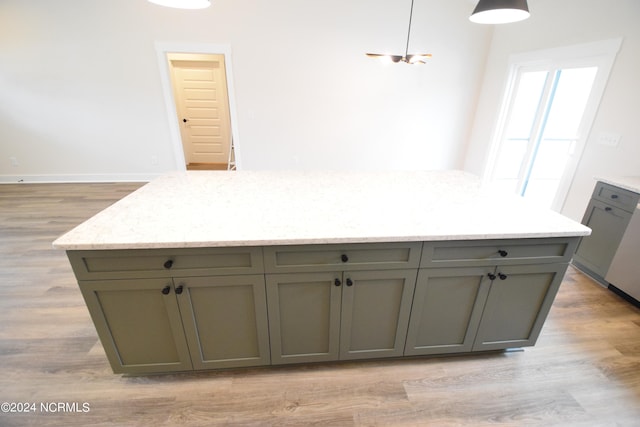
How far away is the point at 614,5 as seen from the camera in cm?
254

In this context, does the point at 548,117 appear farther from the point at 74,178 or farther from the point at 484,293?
the point at 74,178

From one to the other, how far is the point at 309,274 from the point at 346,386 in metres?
0.73

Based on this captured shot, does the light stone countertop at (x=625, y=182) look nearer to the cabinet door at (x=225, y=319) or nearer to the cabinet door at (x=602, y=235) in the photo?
the cabinet door at (x=602, y=235)

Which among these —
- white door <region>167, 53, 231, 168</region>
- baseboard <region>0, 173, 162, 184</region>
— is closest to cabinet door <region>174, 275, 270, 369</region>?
baseboard <region>0, 173, 162, 184</region>

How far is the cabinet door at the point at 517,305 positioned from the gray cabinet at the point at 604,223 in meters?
1.30

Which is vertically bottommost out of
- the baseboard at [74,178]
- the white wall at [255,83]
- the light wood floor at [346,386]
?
the light wood floor at [346,386]

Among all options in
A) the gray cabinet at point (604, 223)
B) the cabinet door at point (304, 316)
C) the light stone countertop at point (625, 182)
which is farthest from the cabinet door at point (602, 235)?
the cabinet door at point (304, 316)

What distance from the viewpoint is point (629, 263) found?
2111mm

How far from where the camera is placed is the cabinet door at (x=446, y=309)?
139 centimetres

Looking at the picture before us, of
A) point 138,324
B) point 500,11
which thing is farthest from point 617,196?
point 138,324

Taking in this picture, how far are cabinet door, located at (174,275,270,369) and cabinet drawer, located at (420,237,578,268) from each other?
2.74ft

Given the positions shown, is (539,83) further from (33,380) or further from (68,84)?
(68,84)

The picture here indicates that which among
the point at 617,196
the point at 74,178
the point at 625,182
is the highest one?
the point at 625,182

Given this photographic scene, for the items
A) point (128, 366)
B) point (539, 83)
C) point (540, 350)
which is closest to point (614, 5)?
point (539, 83)
